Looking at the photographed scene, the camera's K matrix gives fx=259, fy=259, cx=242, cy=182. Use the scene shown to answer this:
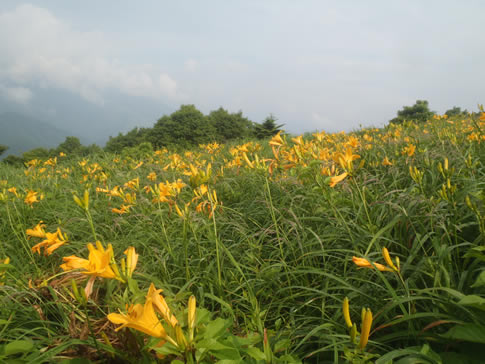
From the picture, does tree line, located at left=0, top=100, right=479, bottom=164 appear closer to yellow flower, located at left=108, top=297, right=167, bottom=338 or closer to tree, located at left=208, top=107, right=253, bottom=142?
tree, located at left=208, top=107, right=253, bottom=142

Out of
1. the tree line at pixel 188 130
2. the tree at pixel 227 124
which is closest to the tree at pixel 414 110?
the tree line at pixel 188 130

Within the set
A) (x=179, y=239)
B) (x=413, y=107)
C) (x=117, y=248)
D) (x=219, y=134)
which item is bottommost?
(x=117, y=248)

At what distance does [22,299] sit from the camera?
1.50 metres

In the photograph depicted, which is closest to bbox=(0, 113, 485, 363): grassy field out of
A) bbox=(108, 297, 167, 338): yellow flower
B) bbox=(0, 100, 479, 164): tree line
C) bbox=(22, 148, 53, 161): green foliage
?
bbox=(108, 297, 167, 338): yellow flower

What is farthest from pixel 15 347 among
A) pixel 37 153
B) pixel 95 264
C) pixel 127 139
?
pixel 37 153

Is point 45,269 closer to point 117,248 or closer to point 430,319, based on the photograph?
point 117,248

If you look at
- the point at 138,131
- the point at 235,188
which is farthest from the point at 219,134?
the point at 235,188

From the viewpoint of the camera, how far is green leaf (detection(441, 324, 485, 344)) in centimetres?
79

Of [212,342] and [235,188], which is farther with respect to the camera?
[235,188]

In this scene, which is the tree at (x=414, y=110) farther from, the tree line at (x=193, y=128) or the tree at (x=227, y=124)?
the tree at (x=227, y=124)

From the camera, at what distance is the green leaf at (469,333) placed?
789 millimetres

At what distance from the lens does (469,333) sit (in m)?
0.80

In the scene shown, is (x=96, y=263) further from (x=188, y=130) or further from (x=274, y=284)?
(x=188, y=130)

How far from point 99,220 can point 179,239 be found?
131 cm
